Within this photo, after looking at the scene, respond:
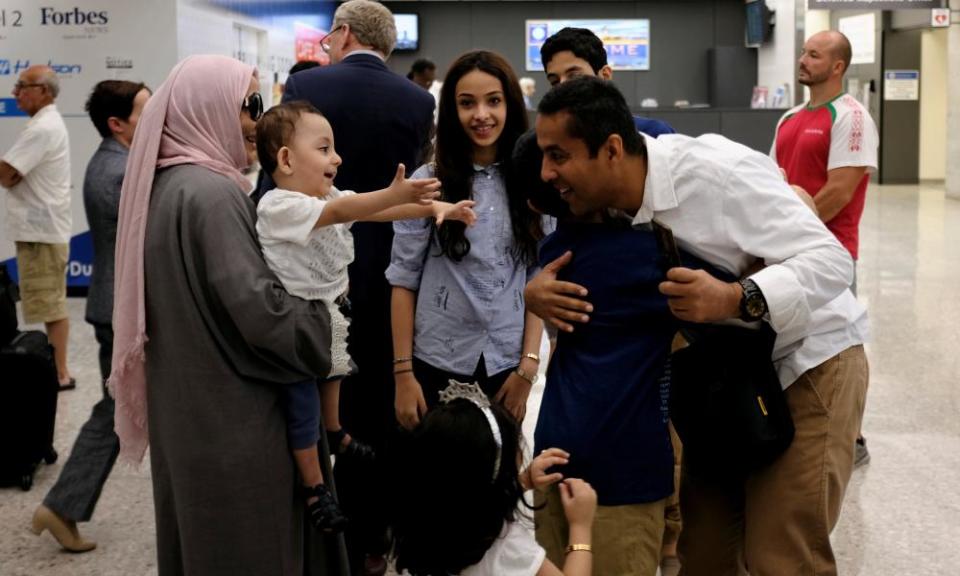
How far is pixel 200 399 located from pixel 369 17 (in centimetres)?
162

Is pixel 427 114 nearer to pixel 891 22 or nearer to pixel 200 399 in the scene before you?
pixel 200 399

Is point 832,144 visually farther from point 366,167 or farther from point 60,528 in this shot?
point 60,528

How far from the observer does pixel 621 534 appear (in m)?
1.94

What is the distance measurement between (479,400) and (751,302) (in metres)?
0.50

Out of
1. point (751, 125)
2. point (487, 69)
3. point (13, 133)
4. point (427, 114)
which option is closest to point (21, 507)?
point (427, 114)

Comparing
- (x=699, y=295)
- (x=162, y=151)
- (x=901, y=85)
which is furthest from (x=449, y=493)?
(x=901, y=85)

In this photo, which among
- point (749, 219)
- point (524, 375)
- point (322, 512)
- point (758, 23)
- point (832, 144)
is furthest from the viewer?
point (758, 23)

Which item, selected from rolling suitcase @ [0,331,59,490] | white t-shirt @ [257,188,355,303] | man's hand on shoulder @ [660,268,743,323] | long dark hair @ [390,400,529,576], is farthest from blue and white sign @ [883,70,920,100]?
long dark hair @ [390,400,529,576]

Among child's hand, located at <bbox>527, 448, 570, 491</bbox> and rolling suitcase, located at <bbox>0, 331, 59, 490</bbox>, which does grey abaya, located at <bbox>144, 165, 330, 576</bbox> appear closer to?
child's hand, located at <bbox>527, 448, 570, 491</bbox>

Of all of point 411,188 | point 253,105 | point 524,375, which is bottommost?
point 524,375

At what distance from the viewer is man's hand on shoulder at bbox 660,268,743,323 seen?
1.76 meters

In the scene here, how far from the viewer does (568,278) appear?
1.94 meters

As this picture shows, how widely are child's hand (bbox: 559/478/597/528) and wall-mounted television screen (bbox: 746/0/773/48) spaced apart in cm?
1732

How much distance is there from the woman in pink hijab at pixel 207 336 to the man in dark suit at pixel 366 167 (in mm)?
950
